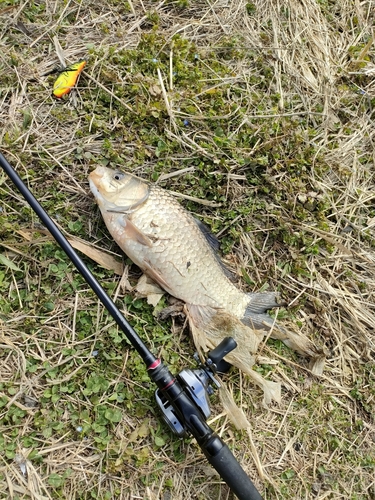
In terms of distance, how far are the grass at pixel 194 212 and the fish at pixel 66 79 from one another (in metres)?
0.05

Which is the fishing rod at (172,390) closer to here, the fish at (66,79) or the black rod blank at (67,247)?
the black rod blank at (67,247)

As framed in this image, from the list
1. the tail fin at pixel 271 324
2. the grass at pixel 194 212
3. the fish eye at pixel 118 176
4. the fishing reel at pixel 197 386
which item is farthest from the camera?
the tail fin at pixel 271 324

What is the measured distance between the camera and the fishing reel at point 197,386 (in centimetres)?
231

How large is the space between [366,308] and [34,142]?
7.95 ft

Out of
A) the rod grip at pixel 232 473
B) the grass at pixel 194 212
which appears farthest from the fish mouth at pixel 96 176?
the rod grip at pixel 232 473

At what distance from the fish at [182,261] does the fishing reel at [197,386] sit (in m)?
0.23

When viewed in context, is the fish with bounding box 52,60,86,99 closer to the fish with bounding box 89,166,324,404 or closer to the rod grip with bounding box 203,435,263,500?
the fish with bounding box 89,166,324,404

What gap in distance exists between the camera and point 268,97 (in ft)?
10.4

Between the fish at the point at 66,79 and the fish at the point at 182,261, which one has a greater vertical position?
the fish at the point at 66,79

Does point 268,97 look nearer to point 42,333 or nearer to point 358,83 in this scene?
point 358,83

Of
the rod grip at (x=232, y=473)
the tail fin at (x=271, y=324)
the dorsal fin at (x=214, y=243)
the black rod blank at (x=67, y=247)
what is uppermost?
the black rod blank at (x=67, y=247)

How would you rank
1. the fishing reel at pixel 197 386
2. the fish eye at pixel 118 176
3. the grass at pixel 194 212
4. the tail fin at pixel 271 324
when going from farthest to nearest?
the tail fin at pixel 271 324 → the fish eye at pixel 118 176 → the grass at pixel 194 212 → the fishing reel at pixel 197 386

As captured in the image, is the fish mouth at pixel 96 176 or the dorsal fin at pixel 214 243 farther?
the dorsal fin at pixel 214 243

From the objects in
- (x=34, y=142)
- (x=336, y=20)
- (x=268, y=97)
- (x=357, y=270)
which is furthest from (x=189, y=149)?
(x=336, y=20)
